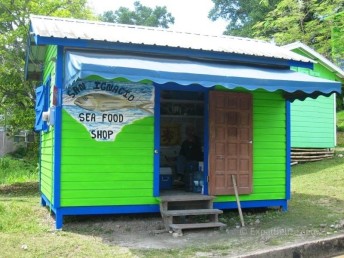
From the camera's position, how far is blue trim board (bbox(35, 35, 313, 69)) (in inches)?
283

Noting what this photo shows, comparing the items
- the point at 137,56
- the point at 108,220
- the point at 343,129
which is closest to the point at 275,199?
the point at 108,220

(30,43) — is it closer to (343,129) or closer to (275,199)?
(275,199)

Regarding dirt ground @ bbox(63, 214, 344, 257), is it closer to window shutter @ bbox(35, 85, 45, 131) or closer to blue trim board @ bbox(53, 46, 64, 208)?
blue trim board @ bbox(53, 46, 64, 208)

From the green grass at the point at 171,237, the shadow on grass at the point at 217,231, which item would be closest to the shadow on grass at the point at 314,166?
the green grass at the point at 171,237

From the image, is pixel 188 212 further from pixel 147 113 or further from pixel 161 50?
pixel 161 50

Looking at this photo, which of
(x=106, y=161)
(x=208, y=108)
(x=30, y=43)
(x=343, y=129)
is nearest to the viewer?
(x=106, y=161)

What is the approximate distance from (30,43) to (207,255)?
6431mm

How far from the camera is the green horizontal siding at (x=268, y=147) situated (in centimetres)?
871

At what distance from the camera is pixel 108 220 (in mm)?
7891

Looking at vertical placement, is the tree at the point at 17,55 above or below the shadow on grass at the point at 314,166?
above

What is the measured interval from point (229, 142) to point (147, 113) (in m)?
1.75

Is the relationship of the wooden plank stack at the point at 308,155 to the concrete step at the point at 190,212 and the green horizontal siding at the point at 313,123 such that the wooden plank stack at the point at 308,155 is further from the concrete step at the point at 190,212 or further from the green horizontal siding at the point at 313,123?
the concrete step at the point at 190,212

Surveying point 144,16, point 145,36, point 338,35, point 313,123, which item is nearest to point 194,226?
point 145,36

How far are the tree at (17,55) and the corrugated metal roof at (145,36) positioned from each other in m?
4.93
